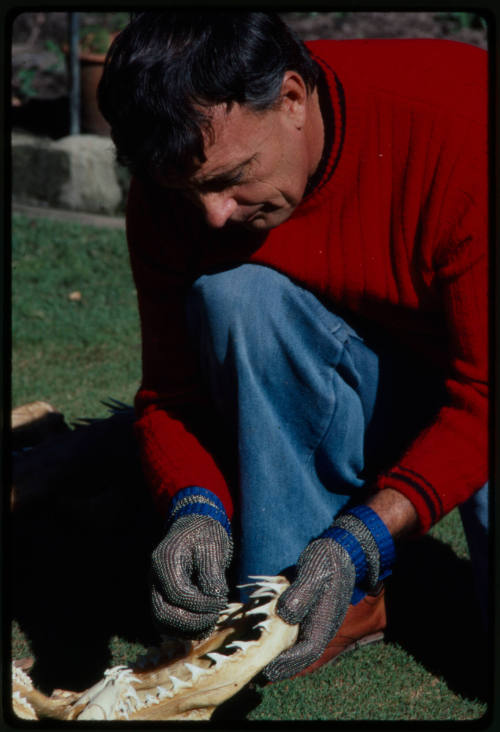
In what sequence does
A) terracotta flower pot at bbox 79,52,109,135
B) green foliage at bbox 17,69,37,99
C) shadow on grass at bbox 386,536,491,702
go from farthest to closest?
green foliage at bbox 17,69,37,99
terracotta flower pot at bbox 79,52,109,135
shadow on grass at bbox 386,536,491,702

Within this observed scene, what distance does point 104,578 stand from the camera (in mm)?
2604

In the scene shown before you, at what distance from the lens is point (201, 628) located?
71.2 inches

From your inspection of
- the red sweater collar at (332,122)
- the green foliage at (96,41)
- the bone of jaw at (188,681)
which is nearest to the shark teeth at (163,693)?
the bone of jaw at (188,681)

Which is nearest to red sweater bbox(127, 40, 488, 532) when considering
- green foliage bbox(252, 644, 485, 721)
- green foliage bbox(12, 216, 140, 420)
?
green foliage bbox(252, 644, 485, 721)

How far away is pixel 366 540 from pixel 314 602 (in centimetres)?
16

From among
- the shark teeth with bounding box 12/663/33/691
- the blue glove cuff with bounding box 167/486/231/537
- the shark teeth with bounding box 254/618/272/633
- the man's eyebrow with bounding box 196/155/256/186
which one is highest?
the man's eyebrow with bounding box 196/155/256/186

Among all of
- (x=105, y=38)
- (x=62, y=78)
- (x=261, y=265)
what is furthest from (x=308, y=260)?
(x=62, y=78)

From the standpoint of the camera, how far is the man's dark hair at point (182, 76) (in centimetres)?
160

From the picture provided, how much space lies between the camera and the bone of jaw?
171cm

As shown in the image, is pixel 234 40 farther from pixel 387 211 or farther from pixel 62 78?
pixel 62 78

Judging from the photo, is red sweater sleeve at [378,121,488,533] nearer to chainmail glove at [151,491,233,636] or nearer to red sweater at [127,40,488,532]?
red sweater at [127,40,488,532]

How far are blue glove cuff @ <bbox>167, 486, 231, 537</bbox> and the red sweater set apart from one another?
0.04 meters

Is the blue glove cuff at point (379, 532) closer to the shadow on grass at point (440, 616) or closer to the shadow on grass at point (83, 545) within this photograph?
the shadow on grass at point (440, 616)

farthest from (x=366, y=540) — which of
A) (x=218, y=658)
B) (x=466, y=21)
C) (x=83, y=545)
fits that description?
(x=466, y=21)
